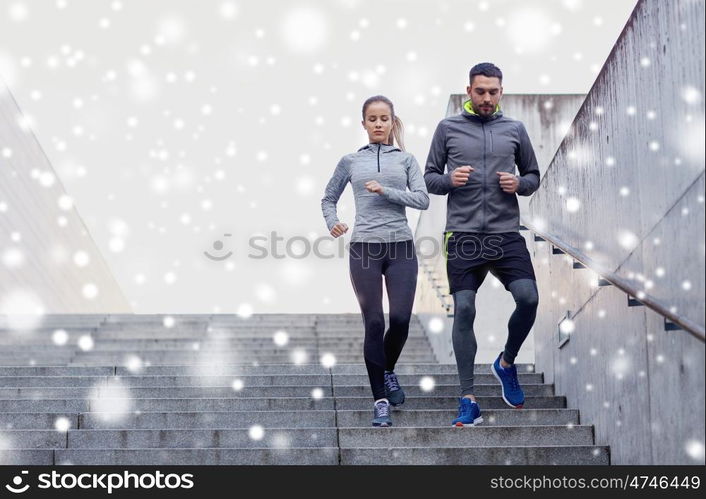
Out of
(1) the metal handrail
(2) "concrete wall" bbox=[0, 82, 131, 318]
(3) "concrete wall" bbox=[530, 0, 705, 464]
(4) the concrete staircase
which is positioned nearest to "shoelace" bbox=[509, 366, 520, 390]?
(4) the concrete staircase

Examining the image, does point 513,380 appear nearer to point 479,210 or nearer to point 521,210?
point 479,210

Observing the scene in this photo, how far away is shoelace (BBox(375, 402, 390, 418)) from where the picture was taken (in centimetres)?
528

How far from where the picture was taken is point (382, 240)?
543 cm

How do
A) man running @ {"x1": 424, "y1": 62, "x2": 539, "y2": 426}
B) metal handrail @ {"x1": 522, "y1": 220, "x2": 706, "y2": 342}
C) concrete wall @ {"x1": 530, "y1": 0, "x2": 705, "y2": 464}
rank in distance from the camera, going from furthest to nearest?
man running @ {"x1": 424, "y1": 62, "x2": 539, "y2": 426} → concrete wall @ {"x1": 530, "y1": 0, "x2": 705, "y2": 464} → metal handrail @ {"x1": 522, "y1": 220, "x2": 706, "y2": 342}

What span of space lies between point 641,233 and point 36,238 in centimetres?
1207

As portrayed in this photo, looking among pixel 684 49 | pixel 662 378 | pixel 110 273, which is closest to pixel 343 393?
pixel 662 378

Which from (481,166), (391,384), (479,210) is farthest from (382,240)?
(391,384)

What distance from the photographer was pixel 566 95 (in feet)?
32.6

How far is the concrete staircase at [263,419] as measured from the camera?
16.0 ft

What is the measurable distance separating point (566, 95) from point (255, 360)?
3.66 meters

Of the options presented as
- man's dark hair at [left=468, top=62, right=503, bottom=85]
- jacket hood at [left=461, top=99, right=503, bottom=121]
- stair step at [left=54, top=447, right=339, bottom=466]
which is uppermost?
man's dark hair at [left=468, top=62, right=503, bottom=85]

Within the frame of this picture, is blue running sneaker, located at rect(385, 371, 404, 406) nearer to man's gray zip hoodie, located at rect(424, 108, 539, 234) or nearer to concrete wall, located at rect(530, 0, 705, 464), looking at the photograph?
man's gray zip hoodie, located at rect(424, 108, 539, 234)
